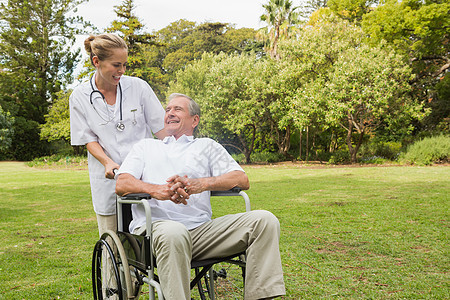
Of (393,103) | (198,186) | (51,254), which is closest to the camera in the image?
(198,186)

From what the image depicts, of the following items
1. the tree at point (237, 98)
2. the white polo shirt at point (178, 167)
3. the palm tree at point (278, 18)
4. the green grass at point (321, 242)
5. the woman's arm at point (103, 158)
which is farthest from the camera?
the palm tree at point (278, 18)

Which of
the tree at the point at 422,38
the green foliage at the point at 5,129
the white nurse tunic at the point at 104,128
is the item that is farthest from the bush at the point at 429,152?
the green foliage at the point at 5,129

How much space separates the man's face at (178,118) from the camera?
8.30 ft

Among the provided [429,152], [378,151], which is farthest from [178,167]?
[378,151]

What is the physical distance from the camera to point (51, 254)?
446 cm

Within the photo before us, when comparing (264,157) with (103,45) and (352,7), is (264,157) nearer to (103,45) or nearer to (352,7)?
(352,7)

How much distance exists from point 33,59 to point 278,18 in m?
18.9

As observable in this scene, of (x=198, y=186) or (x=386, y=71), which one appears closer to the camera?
(x=198, y=186)

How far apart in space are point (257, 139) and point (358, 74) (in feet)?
23.3

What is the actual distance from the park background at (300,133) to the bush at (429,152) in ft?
0.17

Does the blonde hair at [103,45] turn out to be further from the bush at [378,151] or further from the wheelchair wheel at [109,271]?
the bush at [378,151]

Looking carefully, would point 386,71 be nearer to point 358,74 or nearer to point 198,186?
point 358,74

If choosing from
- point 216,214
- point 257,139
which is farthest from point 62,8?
point 216,214

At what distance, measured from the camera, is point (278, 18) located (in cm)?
2306
